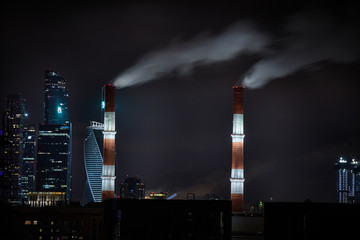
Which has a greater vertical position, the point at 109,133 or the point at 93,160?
the point at 109,133

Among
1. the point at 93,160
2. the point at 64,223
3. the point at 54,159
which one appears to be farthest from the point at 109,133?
the point at 54,159

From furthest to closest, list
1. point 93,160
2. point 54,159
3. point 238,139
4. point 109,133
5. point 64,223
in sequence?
1. point 54,159
2. point 93,160
3. point 64,223
4. point 109,133
5. point 238,139

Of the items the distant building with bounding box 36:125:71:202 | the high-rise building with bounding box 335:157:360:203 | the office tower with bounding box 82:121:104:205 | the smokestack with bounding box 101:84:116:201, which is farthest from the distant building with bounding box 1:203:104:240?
the high-rise building with bounding box 335:157:360:203

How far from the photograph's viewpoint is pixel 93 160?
15088 centimetres

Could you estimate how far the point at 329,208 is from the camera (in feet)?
120

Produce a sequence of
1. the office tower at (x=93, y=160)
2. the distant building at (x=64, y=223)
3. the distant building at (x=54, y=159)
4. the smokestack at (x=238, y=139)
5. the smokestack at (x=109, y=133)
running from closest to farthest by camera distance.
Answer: the smokestack at (x=238, y=139)
the smokestack at (x=109, y=133)
the distant building at (x=64, y=223)
the office tower at (x=93, y=160)
the distant building at (x=54, y=159)

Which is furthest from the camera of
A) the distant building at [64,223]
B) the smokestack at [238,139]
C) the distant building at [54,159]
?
the distant building at [54,159]

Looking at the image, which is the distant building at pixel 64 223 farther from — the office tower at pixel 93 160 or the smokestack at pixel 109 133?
the office tower at pixel 93 160

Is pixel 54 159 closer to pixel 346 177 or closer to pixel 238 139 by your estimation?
pixel 346 177

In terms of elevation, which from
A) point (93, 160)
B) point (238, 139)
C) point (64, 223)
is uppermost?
point (238, 139)

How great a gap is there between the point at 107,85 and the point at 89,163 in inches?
2943

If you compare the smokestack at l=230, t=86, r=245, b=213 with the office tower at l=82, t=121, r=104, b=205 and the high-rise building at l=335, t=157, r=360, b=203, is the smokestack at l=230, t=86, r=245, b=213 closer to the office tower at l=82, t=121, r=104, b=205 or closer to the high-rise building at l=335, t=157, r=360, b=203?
the office tower at l=82, t=121, r=104, b=205

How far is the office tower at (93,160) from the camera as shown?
14675 centimetres

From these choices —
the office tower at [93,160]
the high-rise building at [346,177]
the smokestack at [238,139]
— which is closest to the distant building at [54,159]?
the office tower at [93,160]
